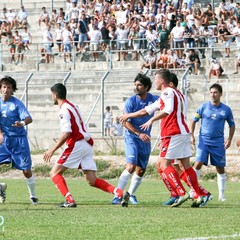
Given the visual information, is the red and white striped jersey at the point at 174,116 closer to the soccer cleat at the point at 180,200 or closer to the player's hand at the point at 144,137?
the player's hand at the point at 144,137

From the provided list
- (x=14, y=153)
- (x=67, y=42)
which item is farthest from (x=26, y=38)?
(x=14, y=153)

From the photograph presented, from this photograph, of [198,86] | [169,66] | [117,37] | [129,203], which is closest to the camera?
[129,203]

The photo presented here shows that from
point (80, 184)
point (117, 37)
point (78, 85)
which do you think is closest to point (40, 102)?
point (78, 85)

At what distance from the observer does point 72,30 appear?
43.2m

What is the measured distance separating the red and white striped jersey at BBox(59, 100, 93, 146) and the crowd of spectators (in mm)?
20876

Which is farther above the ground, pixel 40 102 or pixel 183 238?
pixel 183 238

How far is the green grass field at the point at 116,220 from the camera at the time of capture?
1227 cm

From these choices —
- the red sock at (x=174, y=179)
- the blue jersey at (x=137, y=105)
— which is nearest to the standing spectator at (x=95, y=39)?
the blue jersey at (x=137, y=105)

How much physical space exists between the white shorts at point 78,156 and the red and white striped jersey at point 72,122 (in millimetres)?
94

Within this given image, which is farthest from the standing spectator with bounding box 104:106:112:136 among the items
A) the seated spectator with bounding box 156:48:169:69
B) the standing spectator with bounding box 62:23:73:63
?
the standing spectator with bounding box 62:23:73:63

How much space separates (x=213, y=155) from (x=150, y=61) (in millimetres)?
19101

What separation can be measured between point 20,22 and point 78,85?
9630 mm

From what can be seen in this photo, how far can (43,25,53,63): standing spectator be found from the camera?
141 ft

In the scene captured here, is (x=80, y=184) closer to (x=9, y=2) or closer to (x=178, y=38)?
(x=178, y=38)
